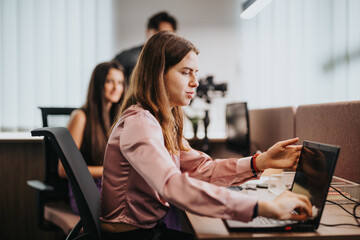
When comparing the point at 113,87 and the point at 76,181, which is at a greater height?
the point at 113,87

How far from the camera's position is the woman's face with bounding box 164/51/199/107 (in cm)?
98

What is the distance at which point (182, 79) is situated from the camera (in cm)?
98

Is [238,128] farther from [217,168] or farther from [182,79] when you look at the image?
[182,79]

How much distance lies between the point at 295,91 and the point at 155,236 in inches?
88.8

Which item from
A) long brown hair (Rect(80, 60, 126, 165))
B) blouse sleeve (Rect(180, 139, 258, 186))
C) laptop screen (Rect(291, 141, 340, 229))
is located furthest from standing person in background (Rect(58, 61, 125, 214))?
laptop screen (Rect(291, 141, 340, 229))

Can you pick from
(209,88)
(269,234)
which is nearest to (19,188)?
(209,88)

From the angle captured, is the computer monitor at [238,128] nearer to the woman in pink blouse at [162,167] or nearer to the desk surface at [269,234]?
the woman in pink blouse at [162,167]

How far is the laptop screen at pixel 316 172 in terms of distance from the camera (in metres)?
0.74

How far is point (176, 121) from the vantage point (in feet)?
3.92

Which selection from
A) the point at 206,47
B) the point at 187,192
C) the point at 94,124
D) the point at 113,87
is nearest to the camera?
the point at 187,192

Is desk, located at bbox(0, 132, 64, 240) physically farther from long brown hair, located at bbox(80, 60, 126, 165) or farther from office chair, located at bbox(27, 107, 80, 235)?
long brown hair, located at bbox(80, 60, 126, 165)

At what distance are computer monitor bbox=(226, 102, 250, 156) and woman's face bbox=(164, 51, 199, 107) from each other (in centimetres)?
93

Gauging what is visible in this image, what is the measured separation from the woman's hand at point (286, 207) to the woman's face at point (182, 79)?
1.41ft

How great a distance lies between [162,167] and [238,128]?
4.61 ft
